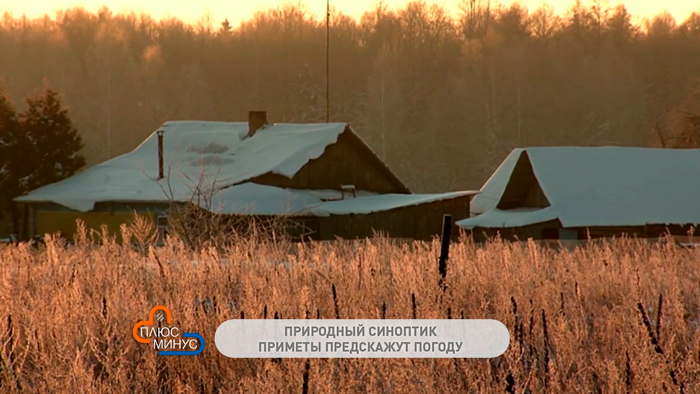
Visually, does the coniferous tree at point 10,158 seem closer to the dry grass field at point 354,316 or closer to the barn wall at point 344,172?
the barn wall at point 344,172

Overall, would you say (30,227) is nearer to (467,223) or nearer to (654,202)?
(467,223)

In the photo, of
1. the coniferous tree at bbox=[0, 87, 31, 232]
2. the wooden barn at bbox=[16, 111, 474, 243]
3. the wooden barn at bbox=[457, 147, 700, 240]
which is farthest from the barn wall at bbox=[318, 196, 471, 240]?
the coniferous tree at bbox=[0, 87, 31, 232]

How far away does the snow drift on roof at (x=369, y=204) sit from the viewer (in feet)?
95.6

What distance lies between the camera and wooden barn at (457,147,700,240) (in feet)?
85.9

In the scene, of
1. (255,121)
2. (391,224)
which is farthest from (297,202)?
(255,121)

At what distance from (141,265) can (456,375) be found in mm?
5226

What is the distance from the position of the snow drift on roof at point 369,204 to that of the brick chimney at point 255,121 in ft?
21.1

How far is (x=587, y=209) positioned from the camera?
86.2 ft

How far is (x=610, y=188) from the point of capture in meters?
27.6

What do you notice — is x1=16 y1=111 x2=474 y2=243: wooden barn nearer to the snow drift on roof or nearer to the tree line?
the snow drift on roof

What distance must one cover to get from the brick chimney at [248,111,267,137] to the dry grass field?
24106mm

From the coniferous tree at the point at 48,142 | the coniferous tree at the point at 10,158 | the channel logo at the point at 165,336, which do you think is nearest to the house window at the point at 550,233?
the coniferous tree at the point at 48,142

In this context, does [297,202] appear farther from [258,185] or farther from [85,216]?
[85,216]

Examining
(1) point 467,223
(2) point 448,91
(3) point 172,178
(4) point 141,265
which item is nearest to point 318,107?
(2) point 448,91
